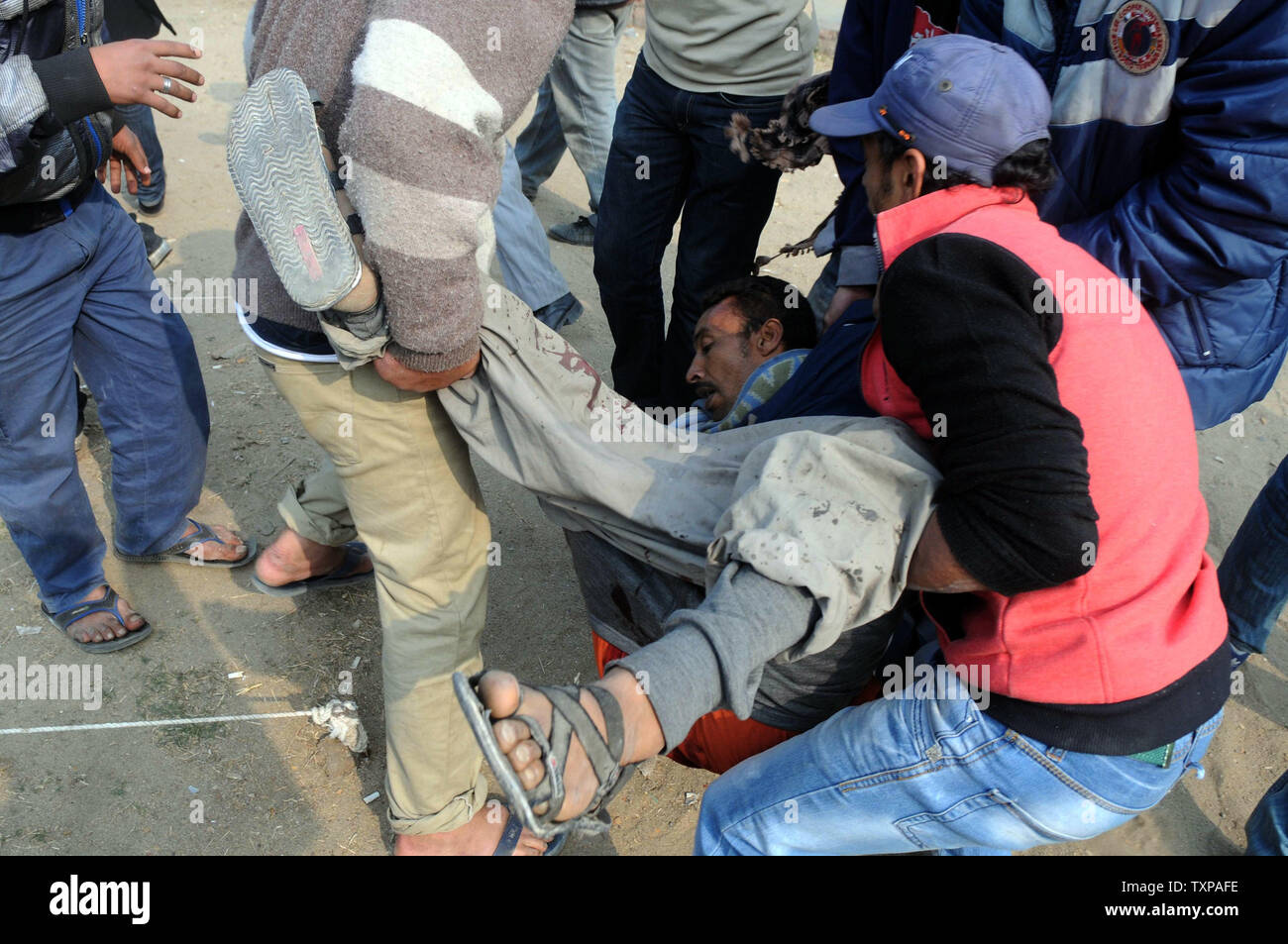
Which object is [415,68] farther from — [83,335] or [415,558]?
[83,335]

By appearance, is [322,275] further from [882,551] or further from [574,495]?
[882,551]

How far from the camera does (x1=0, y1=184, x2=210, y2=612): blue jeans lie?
2631mm

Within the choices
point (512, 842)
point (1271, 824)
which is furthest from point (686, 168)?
point (1271, 824)

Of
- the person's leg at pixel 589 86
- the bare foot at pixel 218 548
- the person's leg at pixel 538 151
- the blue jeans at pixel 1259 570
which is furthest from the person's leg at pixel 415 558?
the person's leg at pixel 538 151

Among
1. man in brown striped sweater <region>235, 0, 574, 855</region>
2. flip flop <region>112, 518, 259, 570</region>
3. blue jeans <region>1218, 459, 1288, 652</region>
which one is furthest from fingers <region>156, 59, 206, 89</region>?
blue jeans <region>1218, 459, 1288, 652</region>

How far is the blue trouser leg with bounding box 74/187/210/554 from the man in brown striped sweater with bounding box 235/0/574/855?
0.97 meters

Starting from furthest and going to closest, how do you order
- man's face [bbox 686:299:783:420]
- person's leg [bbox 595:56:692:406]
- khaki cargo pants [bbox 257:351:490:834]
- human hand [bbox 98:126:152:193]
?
person's leg [bbox 595:56:692:406]
human hand [bbox 98:126:152:193]
man's face [bbox 686:299:783:420]
khaki cargo pants [bbox 257:351:490:834]

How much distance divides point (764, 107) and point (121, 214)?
2.07 metres

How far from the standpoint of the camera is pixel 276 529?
347 centimetres

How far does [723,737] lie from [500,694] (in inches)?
47.6

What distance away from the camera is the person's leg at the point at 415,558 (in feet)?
6.89

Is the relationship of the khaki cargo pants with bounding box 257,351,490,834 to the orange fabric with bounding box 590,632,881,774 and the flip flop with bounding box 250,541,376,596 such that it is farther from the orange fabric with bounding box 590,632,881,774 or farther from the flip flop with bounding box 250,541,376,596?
the flip flop with bounding box 250,541,376,596

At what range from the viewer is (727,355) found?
2.81m

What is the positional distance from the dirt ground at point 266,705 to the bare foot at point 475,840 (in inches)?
5.9
